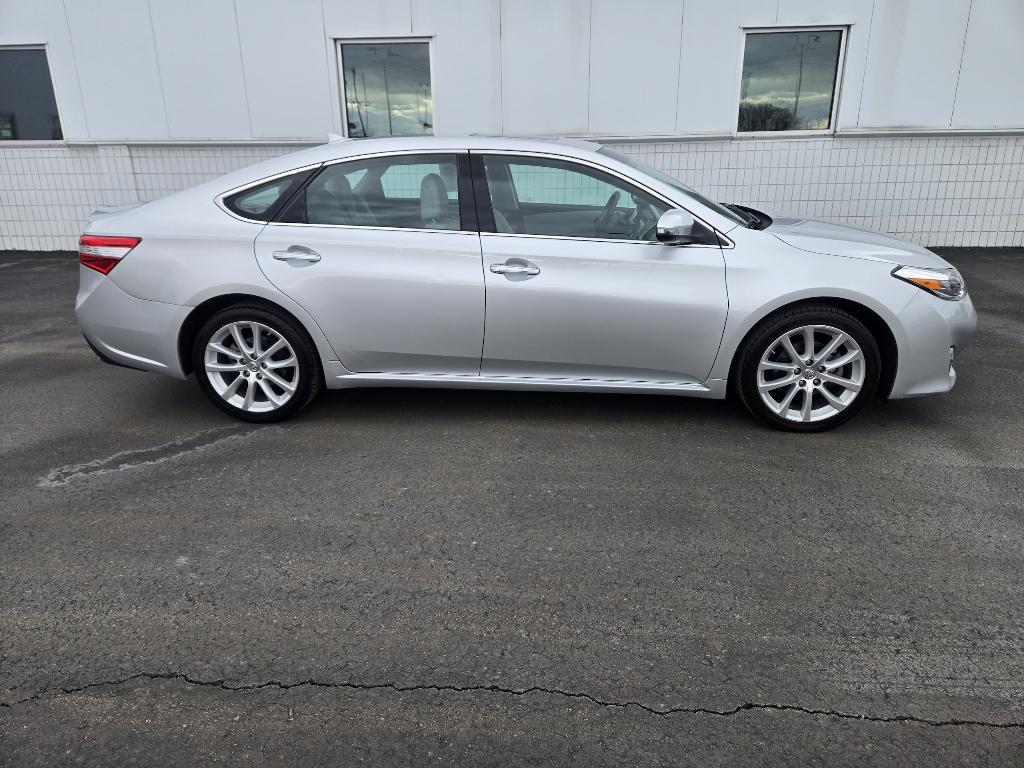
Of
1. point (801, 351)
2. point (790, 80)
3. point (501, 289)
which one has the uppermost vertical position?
point (790, 80)

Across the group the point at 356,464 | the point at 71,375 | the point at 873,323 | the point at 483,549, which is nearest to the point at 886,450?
the point at 873,323

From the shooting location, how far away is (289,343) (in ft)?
14.1

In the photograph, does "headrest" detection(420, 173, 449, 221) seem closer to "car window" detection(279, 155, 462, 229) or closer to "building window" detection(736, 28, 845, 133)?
"car window" detection(279, 155, 462, 229)

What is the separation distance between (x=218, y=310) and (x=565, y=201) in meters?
2.11

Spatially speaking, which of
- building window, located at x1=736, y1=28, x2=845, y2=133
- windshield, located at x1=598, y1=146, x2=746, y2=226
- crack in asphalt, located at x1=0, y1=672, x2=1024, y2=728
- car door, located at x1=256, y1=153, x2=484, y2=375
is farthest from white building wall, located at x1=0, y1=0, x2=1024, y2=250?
crack in asphalt, located at x1=0, y1=672, x2=1024, y2=728

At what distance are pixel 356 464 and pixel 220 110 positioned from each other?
7692 mm

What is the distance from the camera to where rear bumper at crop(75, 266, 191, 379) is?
427 centimetres

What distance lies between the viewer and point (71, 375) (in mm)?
5480

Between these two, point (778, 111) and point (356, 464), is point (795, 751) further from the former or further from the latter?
point (778, 111)

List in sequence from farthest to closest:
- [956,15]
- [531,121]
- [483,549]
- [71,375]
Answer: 1. [531,121]
2. [956,15]
3. [71,375]
4. [483,549]

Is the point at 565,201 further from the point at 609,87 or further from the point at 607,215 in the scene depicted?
the point at 609,87

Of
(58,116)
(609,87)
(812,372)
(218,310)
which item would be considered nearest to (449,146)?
(218,310)

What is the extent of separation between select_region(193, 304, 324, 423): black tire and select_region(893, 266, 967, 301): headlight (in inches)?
130

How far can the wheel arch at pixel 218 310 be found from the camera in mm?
4246
